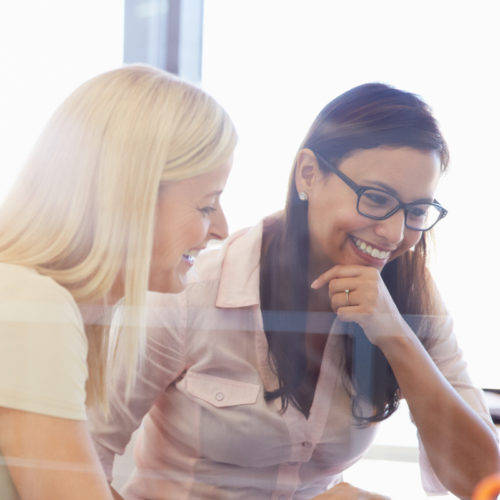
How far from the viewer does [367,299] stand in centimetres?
76

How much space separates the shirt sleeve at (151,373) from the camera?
0.77 m

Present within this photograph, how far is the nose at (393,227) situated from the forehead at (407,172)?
0.02 meters

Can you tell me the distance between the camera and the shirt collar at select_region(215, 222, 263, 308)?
819 mm

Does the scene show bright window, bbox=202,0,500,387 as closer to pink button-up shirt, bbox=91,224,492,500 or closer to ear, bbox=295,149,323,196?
ear, bbox=295,149,323,196

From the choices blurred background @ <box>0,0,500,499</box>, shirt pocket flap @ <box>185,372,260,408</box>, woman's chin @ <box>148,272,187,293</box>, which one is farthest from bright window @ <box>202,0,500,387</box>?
shirt pocket flap @ <box>185,372,260,408</box>

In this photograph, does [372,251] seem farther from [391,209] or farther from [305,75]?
[305,75]

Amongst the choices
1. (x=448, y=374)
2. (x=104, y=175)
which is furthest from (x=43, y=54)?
(x=448, y=374)

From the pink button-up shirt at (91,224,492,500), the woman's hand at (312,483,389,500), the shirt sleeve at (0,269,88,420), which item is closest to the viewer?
the shirt sleeve at (0,269,88,420)

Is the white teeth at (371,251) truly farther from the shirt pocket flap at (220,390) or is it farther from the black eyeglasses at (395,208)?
the shirt pocket flap at (220,390)

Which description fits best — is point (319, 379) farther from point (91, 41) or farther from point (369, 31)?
point (91, 41)

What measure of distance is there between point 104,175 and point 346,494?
0.47 m

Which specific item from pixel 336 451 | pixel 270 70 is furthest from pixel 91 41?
pixel 336 451

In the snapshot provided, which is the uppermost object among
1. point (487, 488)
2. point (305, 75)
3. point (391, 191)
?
point (305, 75)

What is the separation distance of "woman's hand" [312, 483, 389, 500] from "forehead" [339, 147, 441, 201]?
1.19 feet
